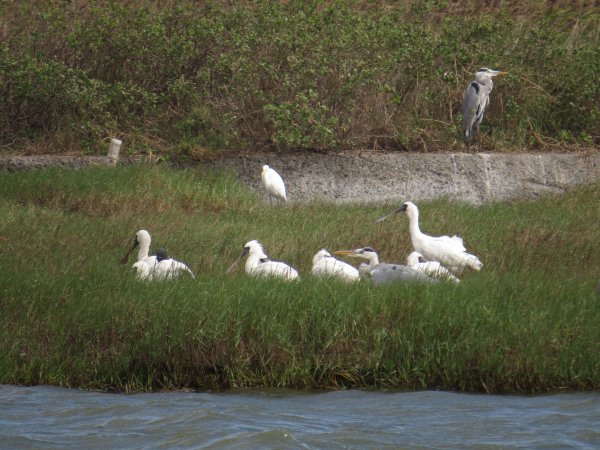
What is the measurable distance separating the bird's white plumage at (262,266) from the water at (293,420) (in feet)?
5.34

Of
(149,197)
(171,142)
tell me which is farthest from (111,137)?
(149,197)

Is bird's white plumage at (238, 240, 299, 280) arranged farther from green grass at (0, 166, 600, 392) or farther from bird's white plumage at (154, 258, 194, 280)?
bird's white plumage at (154, 258, 194, 280)

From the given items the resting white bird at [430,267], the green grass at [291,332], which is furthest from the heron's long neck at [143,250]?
the resting white bird at [430,267]

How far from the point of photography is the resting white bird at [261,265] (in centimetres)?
927

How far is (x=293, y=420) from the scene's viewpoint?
23.7 feet

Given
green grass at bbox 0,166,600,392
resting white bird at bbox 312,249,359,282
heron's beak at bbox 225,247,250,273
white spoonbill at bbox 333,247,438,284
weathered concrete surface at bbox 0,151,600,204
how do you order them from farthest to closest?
weathered concrete surface at bbox 0,151,600,204 < heron's beak at bbox 225,247,250,273 < resting white bird at bbox 312,249,359,282 < white spoonbill at bbox 333,247,438,284 < green grass at bbox 0,166,600,392

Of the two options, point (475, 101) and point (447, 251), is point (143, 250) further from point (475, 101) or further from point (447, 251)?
point (475, 101)

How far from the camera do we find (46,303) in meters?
8.35

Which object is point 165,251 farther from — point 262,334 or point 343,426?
point 343,426

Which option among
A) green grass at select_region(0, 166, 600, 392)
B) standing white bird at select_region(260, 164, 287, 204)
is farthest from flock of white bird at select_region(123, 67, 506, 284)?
standing white bird at select_region(260, 164, 287, 204)

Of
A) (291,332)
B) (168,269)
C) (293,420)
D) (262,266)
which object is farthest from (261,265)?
(293,420)

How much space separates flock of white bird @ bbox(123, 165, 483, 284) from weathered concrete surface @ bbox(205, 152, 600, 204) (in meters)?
3.85

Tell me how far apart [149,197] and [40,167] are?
7.51ft

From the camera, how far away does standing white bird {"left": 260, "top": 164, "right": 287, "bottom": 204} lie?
47.3ft
